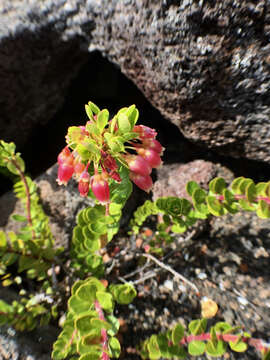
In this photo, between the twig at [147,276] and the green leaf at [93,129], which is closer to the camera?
the green leaf at [93,129]

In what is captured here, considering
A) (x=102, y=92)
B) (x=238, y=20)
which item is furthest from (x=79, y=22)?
(x=238, y=20)

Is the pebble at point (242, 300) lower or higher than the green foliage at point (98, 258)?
lower

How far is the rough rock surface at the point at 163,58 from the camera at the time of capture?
41.9 inches

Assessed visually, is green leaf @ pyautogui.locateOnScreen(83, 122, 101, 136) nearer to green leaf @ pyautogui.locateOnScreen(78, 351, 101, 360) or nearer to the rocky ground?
green leaf @ pyautogui.locateOnScreen(78, 351, 101, 360)

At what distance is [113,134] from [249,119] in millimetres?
793

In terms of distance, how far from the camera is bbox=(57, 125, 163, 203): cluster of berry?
2.70 ft

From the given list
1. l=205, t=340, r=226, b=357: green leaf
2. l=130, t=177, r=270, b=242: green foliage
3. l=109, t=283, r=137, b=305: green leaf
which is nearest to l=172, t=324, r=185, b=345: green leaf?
l=205, t=340, r=226, b=357: green leaf

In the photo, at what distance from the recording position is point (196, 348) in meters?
0.98

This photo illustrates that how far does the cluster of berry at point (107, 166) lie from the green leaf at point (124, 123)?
0.08 m

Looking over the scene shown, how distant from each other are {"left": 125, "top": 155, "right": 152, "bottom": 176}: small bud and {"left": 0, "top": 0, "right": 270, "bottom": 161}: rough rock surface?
606 mm

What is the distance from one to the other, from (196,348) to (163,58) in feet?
3.99

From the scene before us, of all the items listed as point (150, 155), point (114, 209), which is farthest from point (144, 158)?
A: point (114, 209)

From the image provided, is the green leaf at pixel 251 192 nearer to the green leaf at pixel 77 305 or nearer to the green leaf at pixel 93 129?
the green leaf at pixel 93 129

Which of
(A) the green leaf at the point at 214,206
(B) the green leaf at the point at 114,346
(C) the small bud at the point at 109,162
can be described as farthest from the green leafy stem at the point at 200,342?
(C) the small bud at the point at 109,162
